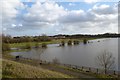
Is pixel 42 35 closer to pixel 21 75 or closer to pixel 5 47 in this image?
pixel 5 47

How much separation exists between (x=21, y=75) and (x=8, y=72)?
0.93 m

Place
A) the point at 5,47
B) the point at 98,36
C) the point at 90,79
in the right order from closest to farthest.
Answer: the point at 90,79
the point at 5,47
the point at 98,36

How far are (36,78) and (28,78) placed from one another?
0.53 metres

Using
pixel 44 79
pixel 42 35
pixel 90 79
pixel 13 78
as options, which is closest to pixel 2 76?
pixel 13 78

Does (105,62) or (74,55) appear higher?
(105,62)

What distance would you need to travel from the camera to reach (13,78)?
11594mm

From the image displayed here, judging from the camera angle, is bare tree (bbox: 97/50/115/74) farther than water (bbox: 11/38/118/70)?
No

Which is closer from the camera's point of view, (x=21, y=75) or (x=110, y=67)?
(x=21, y=75)

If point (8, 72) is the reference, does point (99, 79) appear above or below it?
below

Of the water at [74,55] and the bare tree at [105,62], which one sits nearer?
the bare tree at [105,62]

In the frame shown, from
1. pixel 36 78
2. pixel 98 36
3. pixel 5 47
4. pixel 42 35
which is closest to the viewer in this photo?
pixel 36 78

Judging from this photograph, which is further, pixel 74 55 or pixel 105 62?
pixel 74 55

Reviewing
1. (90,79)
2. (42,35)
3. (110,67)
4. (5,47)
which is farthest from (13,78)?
(42,35)

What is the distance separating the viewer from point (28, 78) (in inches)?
479
